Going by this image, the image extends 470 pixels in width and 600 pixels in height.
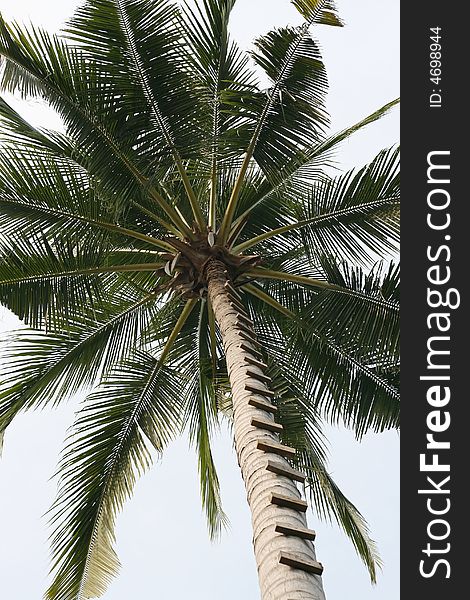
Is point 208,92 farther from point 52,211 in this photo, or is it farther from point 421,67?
point 421,67

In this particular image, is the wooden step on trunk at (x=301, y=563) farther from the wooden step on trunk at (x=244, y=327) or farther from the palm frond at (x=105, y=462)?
the palm frond at (x=105, y=462)

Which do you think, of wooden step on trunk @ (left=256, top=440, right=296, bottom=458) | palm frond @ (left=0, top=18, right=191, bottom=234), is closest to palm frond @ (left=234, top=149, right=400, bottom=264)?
palm frond @ (left=0, top=18, right=191, bottom=234)

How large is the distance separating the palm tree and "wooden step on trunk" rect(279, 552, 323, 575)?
3.02m

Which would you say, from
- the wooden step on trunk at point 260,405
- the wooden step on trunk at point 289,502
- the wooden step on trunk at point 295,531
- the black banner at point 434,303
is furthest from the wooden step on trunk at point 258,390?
the wooden step on trunk at point 295,531

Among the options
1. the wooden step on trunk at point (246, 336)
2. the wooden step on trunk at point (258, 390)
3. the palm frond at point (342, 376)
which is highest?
the palm frond at point (342, 376)

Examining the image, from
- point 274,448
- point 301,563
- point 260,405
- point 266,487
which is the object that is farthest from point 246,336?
point 301,563

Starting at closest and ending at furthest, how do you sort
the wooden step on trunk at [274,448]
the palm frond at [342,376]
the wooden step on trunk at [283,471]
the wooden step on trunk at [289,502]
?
the wooden step on trunk at [289,502] → the wooden step on trunk at [283,471] → the wooden step on trunk at [274,448] → the palm frond at [342,376]

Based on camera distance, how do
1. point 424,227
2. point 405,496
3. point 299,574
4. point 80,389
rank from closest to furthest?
point 299,574, point 405,496, point 424,227, point 80,389

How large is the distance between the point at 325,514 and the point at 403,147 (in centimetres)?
468

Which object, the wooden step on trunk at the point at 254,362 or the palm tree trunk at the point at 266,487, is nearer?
the palm tree trunk at the point at 266,487

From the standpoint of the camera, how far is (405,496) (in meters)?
4.21

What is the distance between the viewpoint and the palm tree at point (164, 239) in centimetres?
734

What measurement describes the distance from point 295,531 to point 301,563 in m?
0.30

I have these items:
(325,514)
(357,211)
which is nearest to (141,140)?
(357,211)
